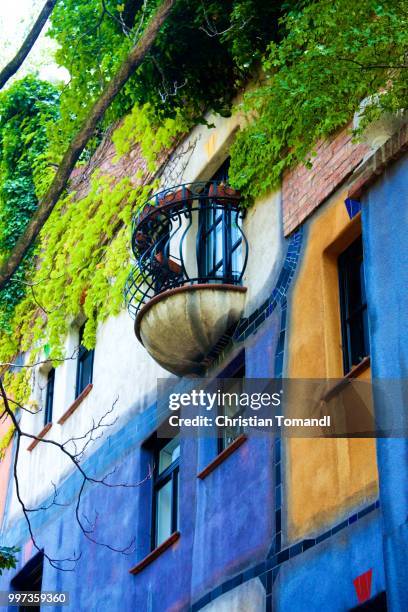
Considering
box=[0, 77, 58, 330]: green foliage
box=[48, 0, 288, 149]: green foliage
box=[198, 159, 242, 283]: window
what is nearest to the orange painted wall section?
box=[0, 77, 58, 330]: green foliage

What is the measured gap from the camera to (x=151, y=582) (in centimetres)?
1166

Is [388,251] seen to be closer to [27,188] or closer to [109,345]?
[109,345]

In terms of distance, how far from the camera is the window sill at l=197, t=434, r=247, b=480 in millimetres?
10391

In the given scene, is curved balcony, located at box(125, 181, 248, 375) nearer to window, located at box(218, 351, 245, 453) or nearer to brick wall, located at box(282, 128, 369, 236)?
window, located at box(218, 351, 245, 453)

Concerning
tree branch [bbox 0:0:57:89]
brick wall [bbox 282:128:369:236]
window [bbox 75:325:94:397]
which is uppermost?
window [bbox 75:325:94:397]

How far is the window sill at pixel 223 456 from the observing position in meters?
10.4

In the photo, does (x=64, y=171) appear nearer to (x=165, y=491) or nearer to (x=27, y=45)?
(x=27, y=45)

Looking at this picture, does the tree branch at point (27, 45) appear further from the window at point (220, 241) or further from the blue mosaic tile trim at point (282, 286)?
the window at point (220, 241)

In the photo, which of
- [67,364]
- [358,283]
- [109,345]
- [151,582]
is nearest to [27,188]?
[67,364]

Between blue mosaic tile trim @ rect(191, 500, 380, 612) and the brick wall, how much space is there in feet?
9.64

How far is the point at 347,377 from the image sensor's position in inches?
361

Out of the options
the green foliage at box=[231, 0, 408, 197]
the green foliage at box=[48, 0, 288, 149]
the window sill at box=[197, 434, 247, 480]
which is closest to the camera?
the green foliage at box=[231, 0, 408, 197]

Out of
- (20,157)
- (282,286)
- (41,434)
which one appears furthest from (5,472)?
(282,286)

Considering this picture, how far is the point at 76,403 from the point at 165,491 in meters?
2.97
